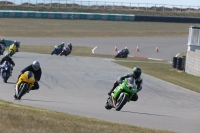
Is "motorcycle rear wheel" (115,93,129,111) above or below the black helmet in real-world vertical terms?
below

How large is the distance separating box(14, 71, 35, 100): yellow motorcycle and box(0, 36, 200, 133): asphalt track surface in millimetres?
226

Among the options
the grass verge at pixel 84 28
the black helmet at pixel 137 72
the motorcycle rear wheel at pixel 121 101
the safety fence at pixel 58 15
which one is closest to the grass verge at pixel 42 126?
the motorcycle rear wheel at pixel 121 101

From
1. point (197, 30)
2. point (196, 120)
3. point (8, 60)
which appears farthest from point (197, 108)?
point (197, 30)

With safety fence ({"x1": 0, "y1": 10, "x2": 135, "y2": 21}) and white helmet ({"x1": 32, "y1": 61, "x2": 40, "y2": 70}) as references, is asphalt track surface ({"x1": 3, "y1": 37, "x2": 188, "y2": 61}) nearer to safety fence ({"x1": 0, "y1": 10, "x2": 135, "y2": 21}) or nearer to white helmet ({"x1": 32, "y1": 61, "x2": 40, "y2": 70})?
safety fence ({"x1": 0, "y1": 10, "x2": 135, "y2": 21})

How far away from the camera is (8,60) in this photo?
75.0ft

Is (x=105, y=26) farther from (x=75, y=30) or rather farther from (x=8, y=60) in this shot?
(x=8, y=60)

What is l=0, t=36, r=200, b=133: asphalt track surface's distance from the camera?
14.5 meters

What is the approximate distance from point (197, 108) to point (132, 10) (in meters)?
79.2

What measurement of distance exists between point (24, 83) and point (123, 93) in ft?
9.76

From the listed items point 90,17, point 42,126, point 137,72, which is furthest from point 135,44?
point 42,126

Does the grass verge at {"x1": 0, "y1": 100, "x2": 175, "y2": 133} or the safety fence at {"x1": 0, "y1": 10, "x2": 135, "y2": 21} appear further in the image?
the safety fence at {"x1": 0, "y1": 10, "x2": 135, "y2": 21}

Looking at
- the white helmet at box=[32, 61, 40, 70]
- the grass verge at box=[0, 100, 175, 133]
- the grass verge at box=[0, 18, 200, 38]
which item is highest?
the grass verge at box=[0, 100, 175, 133]

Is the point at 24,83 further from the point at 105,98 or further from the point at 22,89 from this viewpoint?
the point at 105,98

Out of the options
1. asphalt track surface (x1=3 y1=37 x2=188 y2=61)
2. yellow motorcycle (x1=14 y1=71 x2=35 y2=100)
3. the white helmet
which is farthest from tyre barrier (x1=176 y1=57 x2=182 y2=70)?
yellow motorcycle (x1=14 y1=71 x2=35 y2=100)
